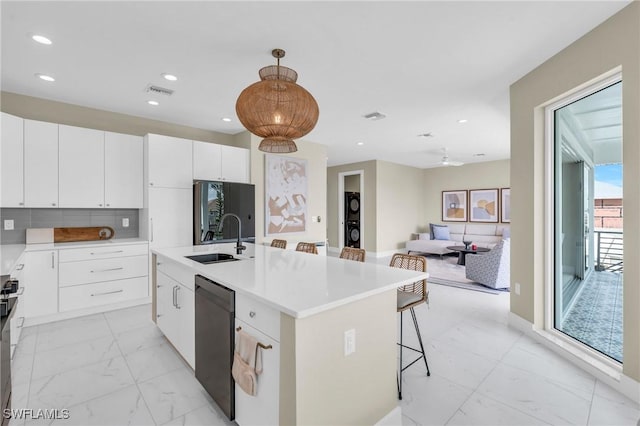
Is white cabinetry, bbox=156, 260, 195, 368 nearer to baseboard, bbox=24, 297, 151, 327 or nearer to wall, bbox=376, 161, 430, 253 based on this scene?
baseboard, bbox=24, 297, 151, 327

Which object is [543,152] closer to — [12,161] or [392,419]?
[392,419]

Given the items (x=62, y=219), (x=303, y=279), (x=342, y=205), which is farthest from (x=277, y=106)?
(x=342, y=205)

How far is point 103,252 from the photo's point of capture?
3.58 m

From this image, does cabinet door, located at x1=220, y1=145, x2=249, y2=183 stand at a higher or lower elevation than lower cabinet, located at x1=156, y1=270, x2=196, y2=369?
higher

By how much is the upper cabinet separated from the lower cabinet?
2027 millimetres

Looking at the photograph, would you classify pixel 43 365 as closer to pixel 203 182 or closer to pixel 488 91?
pixel 203 182

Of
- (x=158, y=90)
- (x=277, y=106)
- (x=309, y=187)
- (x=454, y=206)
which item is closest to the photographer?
(x=277, y=106)

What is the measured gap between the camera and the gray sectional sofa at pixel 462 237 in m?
7.50

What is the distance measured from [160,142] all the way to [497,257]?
5.25 meters

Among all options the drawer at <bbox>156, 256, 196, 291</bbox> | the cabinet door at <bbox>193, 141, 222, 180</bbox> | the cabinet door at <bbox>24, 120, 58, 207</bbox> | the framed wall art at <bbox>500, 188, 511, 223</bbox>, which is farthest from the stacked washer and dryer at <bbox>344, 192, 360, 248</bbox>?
the cabinet door at <bbox>24, 120, 58, 207</bbox>

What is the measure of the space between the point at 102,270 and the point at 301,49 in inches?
133

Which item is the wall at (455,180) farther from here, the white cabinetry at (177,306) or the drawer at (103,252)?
the white cabinetry at (177,306)

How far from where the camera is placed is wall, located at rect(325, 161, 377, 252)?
7840 millimetres

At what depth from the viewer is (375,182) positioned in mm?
7730
